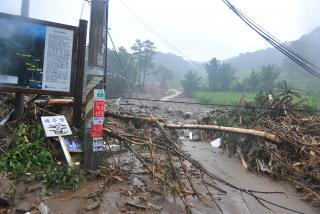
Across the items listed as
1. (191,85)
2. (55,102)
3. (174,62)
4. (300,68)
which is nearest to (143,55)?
(191,85)

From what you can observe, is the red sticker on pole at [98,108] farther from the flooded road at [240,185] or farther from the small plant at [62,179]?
the flooded road at [240,185]

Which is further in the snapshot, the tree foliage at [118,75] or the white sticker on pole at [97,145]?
the tree foliage at [118,75]

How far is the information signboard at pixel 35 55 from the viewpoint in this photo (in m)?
5.57

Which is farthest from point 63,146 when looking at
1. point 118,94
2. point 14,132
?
point 118,94

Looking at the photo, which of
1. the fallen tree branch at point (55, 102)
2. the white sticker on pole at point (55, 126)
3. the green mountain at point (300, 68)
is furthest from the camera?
the green mountain at point (300, 68)

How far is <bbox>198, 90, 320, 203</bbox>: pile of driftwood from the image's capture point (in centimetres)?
635

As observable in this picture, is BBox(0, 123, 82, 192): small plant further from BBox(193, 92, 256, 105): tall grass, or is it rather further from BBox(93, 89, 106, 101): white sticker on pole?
BBox(193, 92, 256, 105): tall grass

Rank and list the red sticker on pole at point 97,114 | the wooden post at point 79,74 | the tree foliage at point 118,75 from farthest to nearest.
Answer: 1. the tree foliage at point 118,75
2. the wooden post at point 79,74
3. the red sticker on pole at point 97,114

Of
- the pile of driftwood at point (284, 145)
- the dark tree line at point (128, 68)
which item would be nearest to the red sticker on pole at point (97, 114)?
the pile of driftwood at point (284, 145)

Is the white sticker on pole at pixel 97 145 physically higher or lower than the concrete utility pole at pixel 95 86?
lower

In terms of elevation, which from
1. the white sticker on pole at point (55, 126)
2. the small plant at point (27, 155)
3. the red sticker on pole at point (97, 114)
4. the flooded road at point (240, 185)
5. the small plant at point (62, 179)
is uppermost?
the red sticker on pole at point (97, 114)

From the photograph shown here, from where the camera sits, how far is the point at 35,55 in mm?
5762

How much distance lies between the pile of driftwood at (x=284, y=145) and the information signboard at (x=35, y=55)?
4.71m

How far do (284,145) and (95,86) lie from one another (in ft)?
15.9
